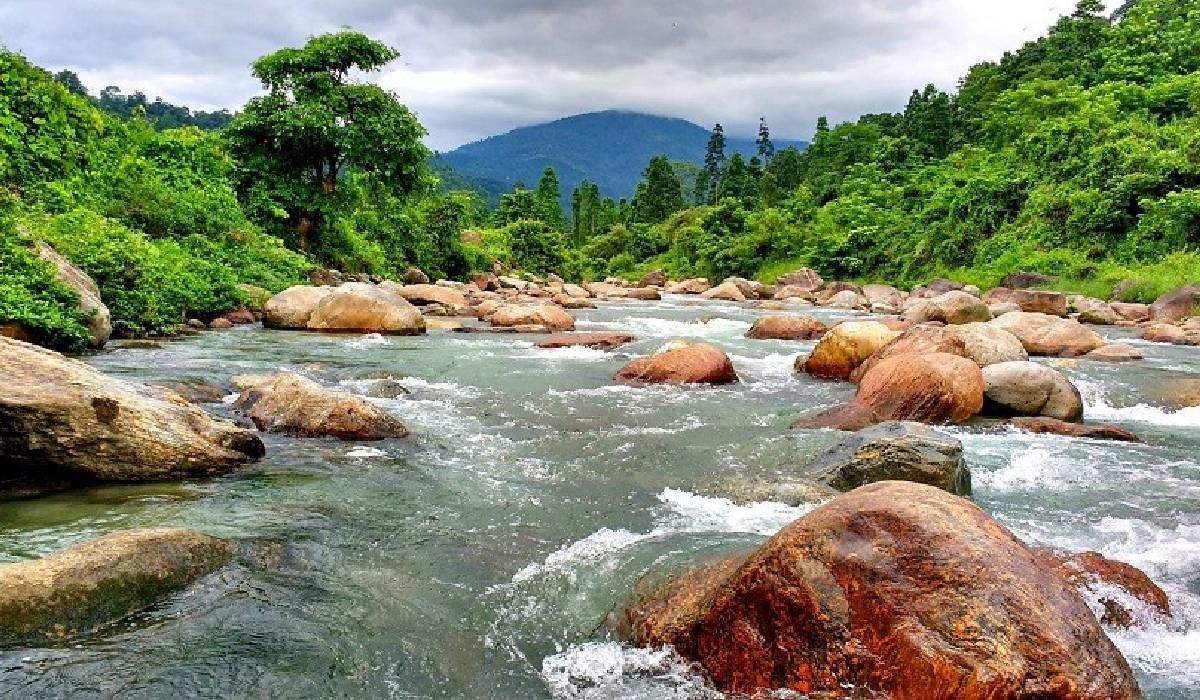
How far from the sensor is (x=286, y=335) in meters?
16.7

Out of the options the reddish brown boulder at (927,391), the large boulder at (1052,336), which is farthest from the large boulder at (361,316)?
the large boulder at (1052,336)

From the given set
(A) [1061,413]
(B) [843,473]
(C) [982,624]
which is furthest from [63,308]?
(A) [1061,413]

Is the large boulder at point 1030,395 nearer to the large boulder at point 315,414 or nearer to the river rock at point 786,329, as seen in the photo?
the large boulder at point 315,414

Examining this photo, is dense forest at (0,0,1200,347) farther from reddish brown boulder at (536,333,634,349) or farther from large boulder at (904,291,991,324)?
large boulder at (904,291,991,324)

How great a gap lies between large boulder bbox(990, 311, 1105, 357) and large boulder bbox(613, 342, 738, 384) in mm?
6050

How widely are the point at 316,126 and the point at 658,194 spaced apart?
181 feet

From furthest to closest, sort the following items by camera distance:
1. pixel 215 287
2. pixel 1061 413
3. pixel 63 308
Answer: pixel 215 287
pixel 63 308
pixel 1061 413

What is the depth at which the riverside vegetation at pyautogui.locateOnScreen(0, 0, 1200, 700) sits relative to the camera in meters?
3.87

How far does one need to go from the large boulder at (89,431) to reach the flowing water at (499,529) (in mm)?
267

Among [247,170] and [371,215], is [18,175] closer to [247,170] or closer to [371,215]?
[247,170]

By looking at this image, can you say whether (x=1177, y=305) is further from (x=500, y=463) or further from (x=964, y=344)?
(x=500, y=463)

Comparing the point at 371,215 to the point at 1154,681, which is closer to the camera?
the point at 1154,681

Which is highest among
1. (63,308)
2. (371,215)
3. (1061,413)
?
(371,215)

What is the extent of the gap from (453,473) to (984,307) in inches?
662
